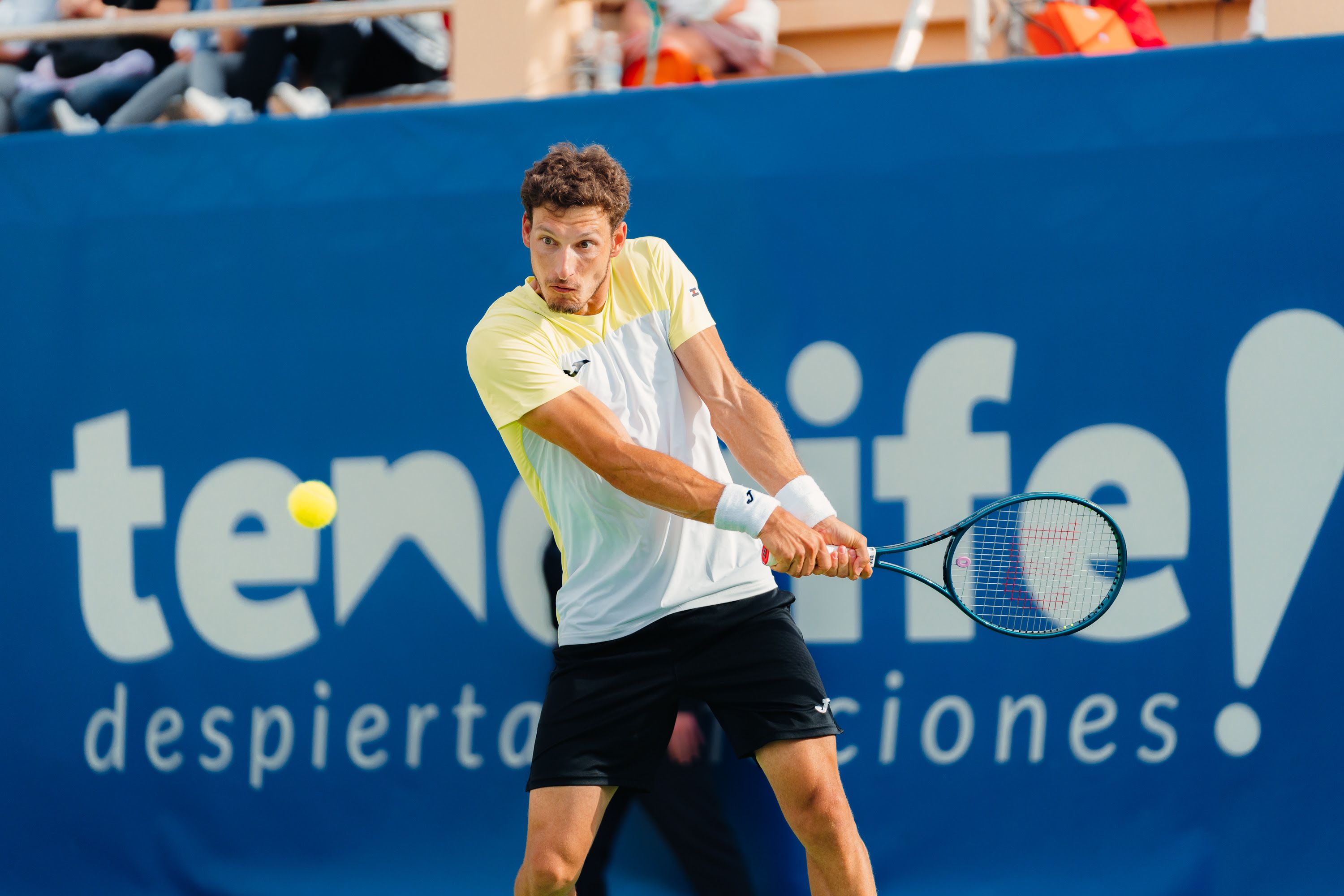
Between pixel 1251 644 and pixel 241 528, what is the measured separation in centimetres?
274

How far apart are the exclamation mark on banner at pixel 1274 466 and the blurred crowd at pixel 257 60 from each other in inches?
70.5

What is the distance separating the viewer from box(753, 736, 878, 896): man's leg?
7.96 ft

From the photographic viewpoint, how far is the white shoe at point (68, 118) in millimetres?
4285

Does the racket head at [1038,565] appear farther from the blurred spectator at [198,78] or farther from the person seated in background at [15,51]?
the person seated in background at [15,51]

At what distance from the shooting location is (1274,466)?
3.06 metres

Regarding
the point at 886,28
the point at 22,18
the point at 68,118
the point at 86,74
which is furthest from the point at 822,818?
the point at 22,18

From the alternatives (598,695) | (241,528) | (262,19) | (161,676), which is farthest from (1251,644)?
(262,19)

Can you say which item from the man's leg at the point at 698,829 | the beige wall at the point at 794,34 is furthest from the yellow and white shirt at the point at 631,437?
the beige wall at the point at 794,34

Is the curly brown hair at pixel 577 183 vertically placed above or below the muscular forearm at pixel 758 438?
above

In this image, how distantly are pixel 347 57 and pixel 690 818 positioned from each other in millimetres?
2818

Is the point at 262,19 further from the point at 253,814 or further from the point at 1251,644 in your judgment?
the point at 1251,644

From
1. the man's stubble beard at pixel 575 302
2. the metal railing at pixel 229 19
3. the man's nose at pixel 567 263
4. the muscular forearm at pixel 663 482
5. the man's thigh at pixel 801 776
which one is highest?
the metal railing at pixel 229 19

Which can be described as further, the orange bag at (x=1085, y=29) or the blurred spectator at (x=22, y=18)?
the blurred spectator at (x=22, y=18)

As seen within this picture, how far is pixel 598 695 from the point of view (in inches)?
99.3
